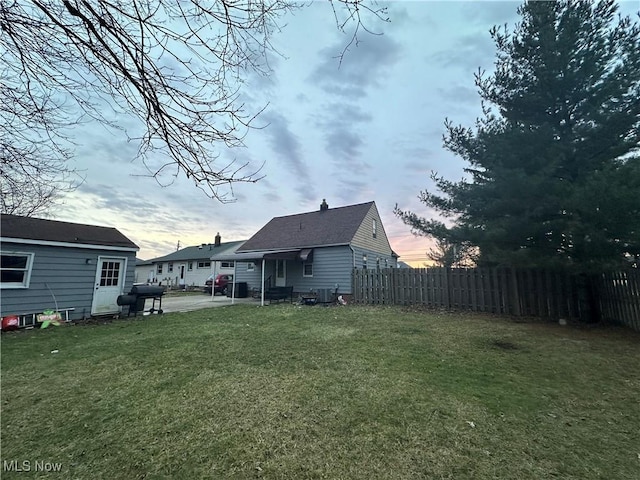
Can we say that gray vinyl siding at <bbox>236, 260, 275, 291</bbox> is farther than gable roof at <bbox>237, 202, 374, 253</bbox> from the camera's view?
Yes

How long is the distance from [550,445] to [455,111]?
1020 centimetres

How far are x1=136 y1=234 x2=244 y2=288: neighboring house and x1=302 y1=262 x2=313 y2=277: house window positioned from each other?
12.4 m

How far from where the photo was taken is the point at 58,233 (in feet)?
32.1

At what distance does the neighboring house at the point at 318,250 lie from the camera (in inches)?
619

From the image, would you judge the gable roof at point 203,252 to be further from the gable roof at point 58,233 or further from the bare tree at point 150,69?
the bare tree at point 150,69

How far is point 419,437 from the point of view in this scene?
2793 millimetres

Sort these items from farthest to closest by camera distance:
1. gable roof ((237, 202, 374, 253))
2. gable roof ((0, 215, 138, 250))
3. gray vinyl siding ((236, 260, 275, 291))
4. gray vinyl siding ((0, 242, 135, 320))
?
1. gray vinyl siding ((236, 260, 275, 291))
2. gable roof ((237, 202, 374, 253))
3. gable roof ((0, 215, 138, 250))
4. gray vinyl siding ((0, 242, 135, 320))

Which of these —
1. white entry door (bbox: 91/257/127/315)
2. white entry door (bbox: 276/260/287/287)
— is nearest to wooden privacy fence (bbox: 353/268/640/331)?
white entry door (bbox: 276/260/287/287)

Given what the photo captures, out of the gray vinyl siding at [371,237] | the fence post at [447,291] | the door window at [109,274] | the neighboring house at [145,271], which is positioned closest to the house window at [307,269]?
the gray vinyl siding at [371,237]

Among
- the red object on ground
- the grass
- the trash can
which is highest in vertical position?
the trash can

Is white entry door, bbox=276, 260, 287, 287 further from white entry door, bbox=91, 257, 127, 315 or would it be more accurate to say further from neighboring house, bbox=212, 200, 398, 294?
white entry door, bbox=91, 257, 127, 315

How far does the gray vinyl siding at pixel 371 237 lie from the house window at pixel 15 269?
42.1 feet

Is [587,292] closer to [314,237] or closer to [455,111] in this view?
[455,111]

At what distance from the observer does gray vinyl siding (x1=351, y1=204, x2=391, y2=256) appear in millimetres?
16703
